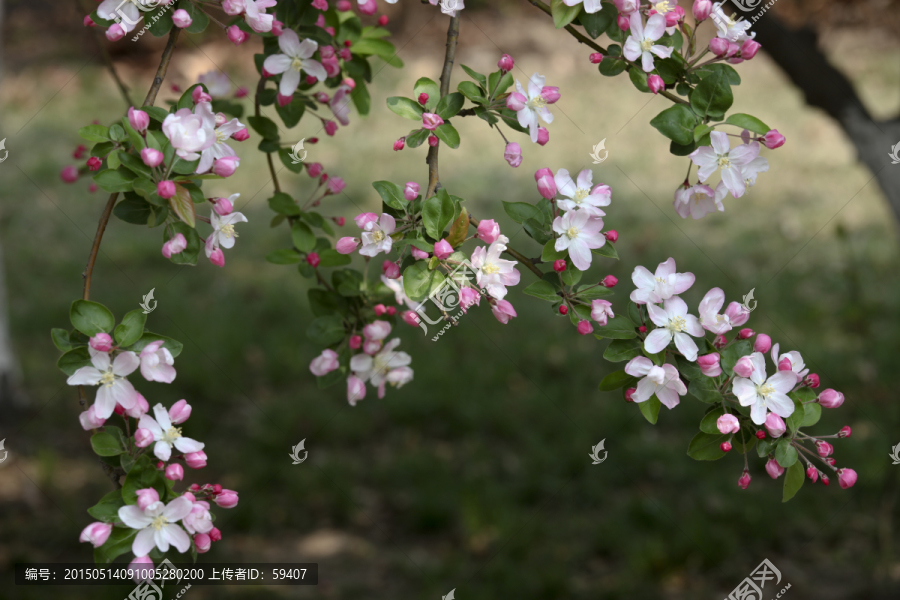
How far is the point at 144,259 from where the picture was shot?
15.0ft

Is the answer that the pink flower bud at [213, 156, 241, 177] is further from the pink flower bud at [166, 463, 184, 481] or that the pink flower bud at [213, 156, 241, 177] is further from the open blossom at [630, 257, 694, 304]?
the open blossom at [630, 257, 694, 304]

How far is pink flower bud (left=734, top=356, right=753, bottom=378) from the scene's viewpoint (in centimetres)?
96

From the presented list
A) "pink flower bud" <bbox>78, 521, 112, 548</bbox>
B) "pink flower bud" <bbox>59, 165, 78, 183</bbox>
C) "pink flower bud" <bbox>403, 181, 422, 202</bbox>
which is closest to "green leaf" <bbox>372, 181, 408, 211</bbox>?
"pink flower bud" <bbox>403, 181, 422, 202</bbox>

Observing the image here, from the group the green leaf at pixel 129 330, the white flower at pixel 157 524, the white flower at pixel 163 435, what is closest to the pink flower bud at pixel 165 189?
the green leaf at pixel 129 330

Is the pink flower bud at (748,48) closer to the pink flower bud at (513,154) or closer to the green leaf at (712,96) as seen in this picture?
the green leaf at (712,96)

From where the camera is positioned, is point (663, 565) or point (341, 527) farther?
point (341, 527)

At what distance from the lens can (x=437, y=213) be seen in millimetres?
967

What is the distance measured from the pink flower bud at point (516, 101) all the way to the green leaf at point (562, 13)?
11 centimetres

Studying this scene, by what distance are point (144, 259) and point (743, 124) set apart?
419 centimetres

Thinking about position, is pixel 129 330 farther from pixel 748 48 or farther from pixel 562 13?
pixel 748 48

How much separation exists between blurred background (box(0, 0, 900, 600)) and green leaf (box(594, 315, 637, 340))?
0.73 m

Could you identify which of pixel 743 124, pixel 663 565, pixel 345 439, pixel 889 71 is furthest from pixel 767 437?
pixel 889 71

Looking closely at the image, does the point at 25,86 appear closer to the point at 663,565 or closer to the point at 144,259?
the point at 144,259

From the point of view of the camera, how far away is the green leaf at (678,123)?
3.35 feet
